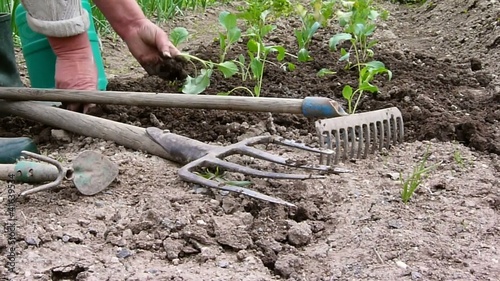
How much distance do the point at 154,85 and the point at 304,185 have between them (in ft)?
3.51

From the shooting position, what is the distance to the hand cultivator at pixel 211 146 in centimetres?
188

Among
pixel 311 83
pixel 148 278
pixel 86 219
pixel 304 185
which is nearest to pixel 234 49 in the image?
pixel 311 83

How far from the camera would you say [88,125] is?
2.18 m

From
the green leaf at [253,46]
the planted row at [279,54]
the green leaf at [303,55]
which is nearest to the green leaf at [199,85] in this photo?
the planted row at [279,54]

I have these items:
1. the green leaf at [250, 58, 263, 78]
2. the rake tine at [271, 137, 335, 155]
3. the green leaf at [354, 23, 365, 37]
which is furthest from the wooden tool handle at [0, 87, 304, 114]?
the green leaf at [354, 23, 365, 37]

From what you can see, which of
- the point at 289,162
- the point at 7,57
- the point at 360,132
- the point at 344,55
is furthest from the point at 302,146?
the point at 7,57

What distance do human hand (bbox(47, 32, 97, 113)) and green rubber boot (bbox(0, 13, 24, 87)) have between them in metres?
0.21

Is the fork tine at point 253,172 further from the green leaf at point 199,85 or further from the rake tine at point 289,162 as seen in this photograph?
the green leaf at point 199,85

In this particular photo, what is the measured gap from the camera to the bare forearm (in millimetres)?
2729

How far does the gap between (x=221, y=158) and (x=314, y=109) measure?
0.32m

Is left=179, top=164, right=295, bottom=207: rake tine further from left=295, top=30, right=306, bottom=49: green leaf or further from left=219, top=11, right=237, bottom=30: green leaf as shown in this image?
left=295, top=30, right=306, bottom=49: green leaf

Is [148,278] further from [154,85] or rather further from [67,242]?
[154,85]

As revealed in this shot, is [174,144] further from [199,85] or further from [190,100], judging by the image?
[199,85]

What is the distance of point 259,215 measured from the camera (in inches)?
68.7
